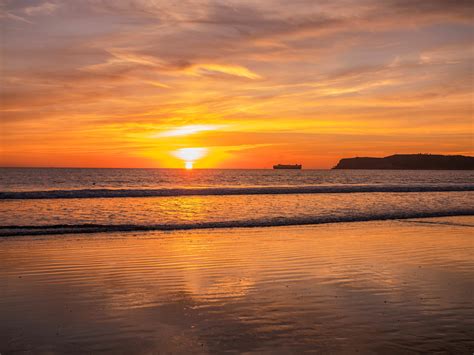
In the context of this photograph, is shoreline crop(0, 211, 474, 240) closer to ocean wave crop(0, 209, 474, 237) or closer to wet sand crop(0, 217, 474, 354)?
ocean wave crop(0, 209, 474, 237)

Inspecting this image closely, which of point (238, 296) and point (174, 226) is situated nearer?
point (238, 296)

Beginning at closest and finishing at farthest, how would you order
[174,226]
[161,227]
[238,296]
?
[238,296] → [161,227] → [174,226]

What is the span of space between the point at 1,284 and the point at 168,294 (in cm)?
397

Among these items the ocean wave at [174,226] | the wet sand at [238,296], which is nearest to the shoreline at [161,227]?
the ocean wave at [174,226]

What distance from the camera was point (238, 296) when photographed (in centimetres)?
907

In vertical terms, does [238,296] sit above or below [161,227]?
above

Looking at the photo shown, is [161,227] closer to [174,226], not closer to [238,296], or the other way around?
[174,226]

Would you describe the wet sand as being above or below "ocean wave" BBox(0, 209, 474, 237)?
above

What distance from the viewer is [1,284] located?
33.2 feet

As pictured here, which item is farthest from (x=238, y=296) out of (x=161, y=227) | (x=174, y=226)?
(x=174, y=226)

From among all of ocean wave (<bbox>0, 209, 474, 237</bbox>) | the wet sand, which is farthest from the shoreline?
the wet sand

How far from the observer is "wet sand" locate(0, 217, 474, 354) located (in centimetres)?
665

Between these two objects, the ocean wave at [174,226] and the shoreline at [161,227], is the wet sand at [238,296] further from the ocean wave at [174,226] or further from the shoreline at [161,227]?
the ocean wave at [174,226]

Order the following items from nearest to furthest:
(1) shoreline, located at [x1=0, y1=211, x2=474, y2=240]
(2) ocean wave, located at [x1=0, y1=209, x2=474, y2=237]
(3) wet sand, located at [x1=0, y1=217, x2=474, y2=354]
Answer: (3) wet sand, located at [x1=0, y1=217, x2=474, y2=354] → (1) shoreline, located at [x1=0, y1=211, x2=474, y2=240] → (2) ocean wave, located at [x1=0, y1=209, x2=474, y2=237]
